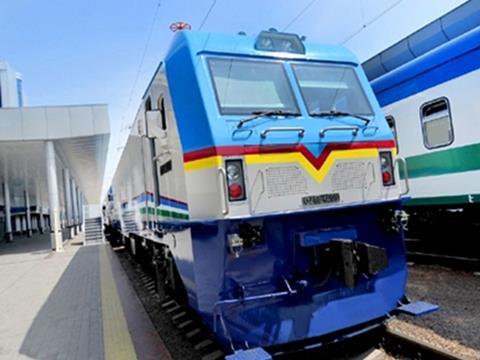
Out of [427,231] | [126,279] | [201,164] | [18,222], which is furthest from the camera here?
[18,222]

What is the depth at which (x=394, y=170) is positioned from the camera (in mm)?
3963

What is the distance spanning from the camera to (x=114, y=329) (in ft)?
17.9

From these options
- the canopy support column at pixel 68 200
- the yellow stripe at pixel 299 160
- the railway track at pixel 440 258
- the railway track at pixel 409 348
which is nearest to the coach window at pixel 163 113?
the yellow stripe at pixel 299 160

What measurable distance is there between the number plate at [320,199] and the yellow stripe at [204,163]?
811mm

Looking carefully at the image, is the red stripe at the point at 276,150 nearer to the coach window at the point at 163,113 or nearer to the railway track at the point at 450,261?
the coach window at the point at 163,113

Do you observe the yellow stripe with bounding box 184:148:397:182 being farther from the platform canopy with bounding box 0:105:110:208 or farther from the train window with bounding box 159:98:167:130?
the platform canopy with bounding box 0:105:110:208

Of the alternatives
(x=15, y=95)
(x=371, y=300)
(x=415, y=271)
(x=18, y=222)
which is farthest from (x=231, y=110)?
(x=15, y=95)

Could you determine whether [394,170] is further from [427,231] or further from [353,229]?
[427,231]

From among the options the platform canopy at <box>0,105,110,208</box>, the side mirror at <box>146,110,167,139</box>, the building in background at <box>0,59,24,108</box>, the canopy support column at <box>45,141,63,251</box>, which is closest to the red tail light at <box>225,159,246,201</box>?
the side mirror at <box>146,110,167,139</box>

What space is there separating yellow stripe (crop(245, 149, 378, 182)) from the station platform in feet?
7.93

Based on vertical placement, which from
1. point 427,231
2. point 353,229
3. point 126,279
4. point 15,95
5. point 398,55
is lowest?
point 126,279

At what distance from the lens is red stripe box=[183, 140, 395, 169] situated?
3231mm

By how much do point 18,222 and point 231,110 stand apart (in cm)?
4818

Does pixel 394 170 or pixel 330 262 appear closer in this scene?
→ pixel 330 262
